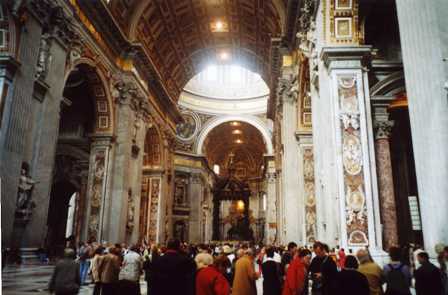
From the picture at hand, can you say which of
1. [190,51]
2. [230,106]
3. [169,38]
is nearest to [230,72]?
[230,106]

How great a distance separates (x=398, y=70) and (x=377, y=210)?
3.52 metres

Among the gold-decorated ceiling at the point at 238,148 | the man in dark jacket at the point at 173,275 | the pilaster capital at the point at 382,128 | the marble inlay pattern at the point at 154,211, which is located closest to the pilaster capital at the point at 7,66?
the man in dark jacket at the point at 173,275

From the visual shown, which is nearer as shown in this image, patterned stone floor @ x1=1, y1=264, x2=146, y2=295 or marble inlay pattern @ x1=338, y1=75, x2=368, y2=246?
patterned stone floor @ x1=1, y1=264, x2=146, y2=295

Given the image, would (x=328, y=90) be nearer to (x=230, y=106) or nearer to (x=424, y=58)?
(x=424, y=58)

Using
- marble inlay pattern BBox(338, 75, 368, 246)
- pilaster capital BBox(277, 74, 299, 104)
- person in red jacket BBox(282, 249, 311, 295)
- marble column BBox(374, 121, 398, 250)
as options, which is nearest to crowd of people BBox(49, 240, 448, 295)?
person in red jacket BBox(282, 249, 311, 295)

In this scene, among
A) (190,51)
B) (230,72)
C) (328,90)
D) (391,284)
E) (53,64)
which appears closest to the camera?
(391,284)

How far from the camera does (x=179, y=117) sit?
995 inches

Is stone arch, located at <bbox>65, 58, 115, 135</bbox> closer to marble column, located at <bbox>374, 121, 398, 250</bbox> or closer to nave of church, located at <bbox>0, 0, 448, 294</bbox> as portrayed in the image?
nave of church, located at <bbox>0, 0, 448, 294</bbox>

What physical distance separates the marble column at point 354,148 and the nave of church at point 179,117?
0.9 inches

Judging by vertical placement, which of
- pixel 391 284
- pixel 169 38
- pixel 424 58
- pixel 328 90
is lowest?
pixel 391 284

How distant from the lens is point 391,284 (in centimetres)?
390

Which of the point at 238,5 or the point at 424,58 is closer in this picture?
the point at 424,58

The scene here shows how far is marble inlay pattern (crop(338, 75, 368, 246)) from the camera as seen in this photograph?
699cm

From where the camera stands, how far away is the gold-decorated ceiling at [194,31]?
1711 cm
